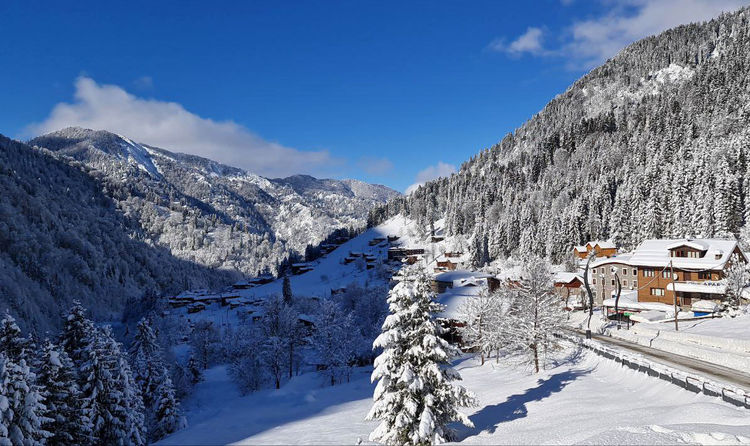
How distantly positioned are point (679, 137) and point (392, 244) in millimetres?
111664

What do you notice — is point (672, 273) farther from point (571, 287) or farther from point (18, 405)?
point (18, 405)

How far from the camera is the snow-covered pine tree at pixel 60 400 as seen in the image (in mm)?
24609

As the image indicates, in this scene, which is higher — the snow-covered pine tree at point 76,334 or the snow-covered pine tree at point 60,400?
the snow-covered pine tree at point 76,334

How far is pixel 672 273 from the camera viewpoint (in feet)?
165

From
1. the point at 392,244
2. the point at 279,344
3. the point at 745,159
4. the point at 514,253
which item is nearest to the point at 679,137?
the point at 745,159

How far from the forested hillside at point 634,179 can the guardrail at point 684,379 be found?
57.9m

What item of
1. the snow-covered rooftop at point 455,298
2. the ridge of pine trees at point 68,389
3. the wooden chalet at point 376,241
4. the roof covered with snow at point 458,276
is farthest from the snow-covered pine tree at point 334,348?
the wooden chalet at point 376,241

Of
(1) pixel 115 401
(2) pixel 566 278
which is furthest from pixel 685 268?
(1) pixel 115 401

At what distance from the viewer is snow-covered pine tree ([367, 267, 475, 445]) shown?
20172 mm

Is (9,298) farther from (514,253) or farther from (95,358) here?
(514,253)

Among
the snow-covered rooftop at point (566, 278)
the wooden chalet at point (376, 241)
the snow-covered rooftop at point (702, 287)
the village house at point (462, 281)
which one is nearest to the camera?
the snow-covered rooftop at point (702, 287)

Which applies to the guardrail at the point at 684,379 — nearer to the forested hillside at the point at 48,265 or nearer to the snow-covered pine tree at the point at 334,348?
the snow-covered pine tree at the point at 334,348

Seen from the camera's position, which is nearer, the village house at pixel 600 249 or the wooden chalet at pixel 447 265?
the village house at pixel 600 249

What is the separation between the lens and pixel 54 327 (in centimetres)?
13850
